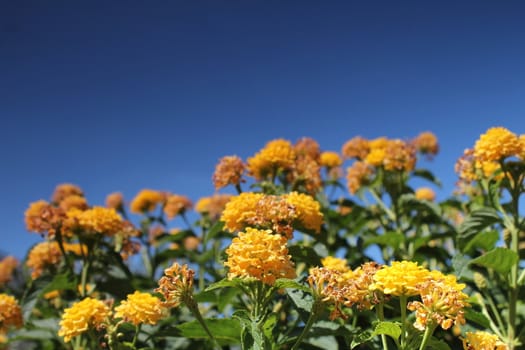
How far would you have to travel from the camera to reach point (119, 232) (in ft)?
9.89

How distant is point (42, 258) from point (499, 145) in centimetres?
289

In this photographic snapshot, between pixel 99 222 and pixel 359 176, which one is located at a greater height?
pixel 359 176

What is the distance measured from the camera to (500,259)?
2.29m

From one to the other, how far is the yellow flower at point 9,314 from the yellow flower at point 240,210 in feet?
4.77

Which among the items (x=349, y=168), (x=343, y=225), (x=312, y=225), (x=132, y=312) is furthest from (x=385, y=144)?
(x=132, y=312)

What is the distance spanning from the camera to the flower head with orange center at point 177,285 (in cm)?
158

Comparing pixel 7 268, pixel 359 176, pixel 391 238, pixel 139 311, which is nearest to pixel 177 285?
pixel 139 311

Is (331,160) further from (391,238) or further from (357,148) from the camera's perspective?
(391,238)

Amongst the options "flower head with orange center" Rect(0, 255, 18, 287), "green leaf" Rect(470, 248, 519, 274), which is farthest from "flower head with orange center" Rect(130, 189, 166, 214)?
"green leaf" Rect(470, 248, 519, 274)

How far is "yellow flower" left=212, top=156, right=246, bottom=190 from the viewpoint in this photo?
2.80 metres

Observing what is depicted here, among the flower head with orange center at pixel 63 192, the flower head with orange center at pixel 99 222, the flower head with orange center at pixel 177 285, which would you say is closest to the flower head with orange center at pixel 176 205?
the flower head with orange center at pixel 63 192

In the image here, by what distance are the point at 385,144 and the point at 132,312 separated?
2598mm

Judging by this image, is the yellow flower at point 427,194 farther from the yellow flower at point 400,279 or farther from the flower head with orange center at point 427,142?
the yellow flower at point 400,279

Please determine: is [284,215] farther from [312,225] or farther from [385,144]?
[385,144]
